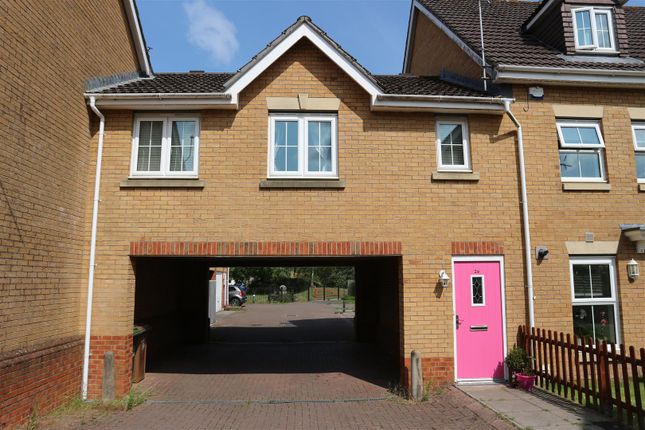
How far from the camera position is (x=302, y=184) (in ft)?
29.7

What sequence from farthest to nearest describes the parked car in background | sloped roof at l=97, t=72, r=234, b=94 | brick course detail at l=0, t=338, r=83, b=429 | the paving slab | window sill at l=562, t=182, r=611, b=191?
the parked car in background, window sill at l=562, t=182, r=611, b=191, sloped roof at l=97, t=72, r=234, b=94, the paving slab, brick course detail at l=0, t=338, r=83, b=429

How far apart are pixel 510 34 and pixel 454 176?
16.7ft

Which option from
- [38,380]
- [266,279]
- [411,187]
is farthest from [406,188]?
[266,279]

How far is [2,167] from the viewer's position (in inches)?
254

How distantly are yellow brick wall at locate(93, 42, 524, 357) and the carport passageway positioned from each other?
168 centimetres

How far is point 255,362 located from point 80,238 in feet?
18.0

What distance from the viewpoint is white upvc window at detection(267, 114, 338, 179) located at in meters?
9.27

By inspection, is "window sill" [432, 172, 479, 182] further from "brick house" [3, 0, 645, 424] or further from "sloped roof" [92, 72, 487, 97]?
"sloped roof" [92, 72, 487, 97]

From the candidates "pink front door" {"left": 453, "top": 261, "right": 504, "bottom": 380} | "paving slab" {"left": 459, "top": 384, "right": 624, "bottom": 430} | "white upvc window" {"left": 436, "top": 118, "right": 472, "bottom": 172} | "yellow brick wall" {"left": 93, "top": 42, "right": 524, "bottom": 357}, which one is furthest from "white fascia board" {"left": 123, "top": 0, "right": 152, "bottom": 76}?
"paving slab" {"left": 459, "top": 384, "right": 624, "bottom": 430}

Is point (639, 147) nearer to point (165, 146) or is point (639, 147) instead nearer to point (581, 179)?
point (581, 179)

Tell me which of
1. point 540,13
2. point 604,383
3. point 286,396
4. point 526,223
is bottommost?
point 286,396

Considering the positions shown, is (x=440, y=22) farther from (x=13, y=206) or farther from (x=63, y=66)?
(x=13, y=206)

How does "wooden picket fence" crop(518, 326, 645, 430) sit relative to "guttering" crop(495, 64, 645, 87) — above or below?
below

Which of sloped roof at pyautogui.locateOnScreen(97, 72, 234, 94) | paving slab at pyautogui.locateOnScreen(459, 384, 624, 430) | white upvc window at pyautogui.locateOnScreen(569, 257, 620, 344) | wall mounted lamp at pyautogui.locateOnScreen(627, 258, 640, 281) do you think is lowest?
paving slab at pyautogui.locateOnScreen(459, 384, 624, 430)
